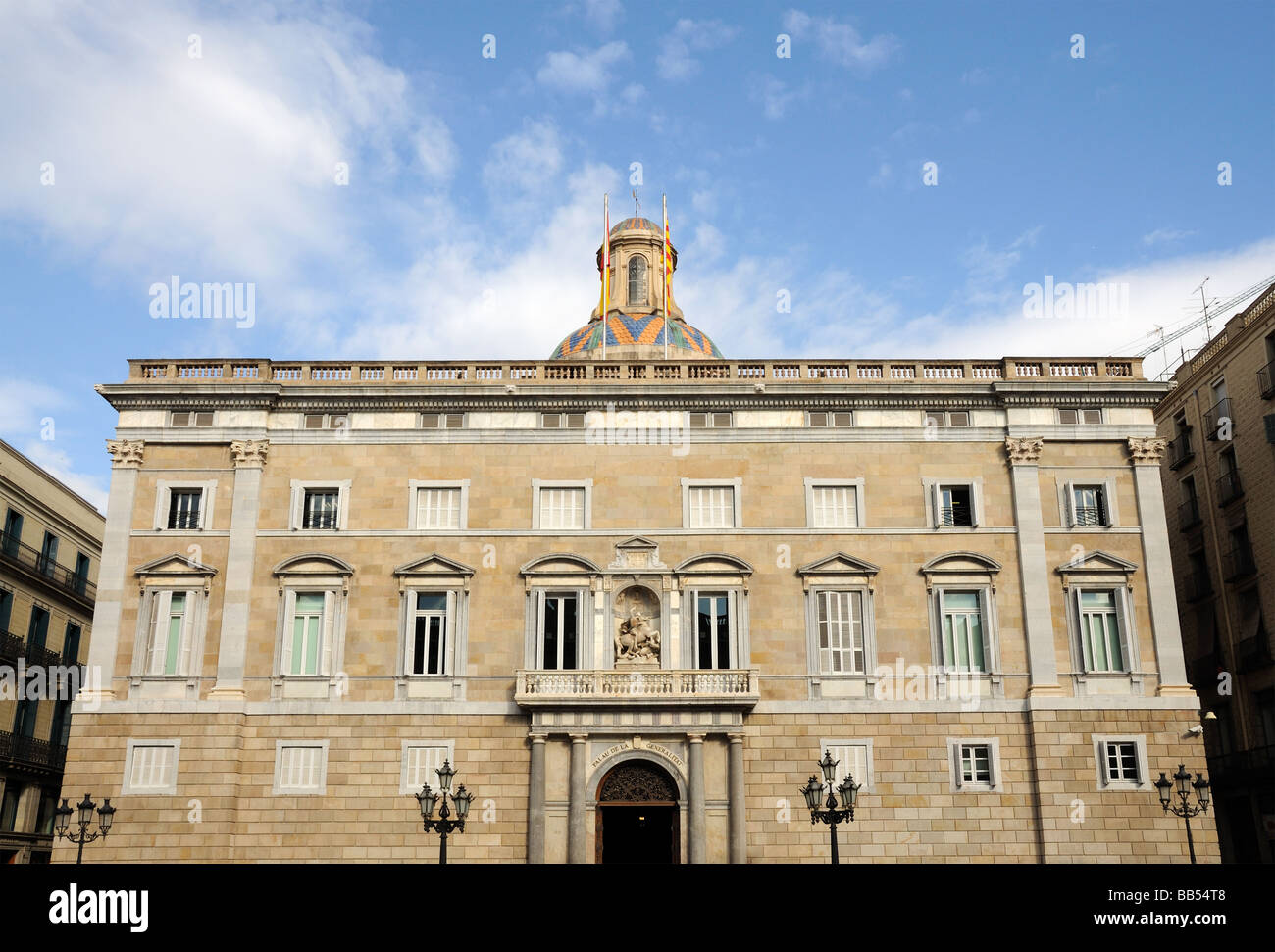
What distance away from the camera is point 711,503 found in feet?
103

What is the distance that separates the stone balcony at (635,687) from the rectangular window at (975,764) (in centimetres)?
545

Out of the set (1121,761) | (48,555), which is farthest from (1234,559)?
(48,555)

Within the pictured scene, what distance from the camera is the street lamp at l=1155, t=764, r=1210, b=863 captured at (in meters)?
24.8

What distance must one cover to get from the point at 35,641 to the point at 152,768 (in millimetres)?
15638

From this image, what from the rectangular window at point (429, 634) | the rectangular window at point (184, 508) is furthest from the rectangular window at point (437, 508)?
the rectangular window at point (184, 508)

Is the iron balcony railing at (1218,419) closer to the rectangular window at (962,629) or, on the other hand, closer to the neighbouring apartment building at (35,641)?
the rectangular window at (962,629)

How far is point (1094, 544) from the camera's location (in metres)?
30.7

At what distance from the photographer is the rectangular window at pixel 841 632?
97.9 feet

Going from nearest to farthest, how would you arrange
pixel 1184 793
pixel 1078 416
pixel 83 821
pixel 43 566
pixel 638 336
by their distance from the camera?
pixel 1184 793 < pixel 83 821 < pixel 1078 416 < pixel 43 566 < pixel 638 336

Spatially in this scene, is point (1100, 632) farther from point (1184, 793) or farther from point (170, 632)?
point (170, 632)

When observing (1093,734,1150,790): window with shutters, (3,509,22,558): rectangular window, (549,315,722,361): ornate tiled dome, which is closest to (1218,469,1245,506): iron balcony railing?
(1093,734,1150,790): window with shutters

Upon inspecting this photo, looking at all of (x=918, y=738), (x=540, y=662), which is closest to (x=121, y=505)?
(x=540, y=662)
